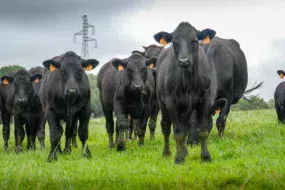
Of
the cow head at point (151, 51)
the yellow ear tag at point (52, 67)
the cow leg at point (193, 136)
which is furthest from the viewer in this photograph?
the cow head at point (151, 51)

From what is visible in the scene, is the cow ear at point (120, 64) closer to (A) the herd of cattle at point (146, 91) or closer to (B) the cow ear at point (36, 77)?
(A) the herd of cattle at point (146, 91)

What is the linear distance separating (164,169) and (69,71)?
3.63 meters

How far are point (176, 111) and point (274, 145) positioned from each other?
2.64m

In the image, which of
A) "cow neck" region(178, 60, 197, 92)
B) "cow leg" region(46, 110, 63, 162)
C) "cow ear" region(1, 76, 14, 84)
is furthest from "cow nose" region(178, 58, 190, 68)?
"cow ear" region(1, 76, 14, 84)

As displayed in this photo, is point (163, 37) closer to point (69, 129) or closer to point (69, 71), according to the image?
point (69, 71)

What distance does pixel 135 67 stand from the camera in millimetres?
12234

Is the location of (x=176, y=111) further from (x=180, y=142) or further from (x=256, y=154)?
(x=256, y=154)

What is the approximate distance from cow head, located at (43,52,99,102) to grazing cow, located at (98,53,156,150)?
1.71 m

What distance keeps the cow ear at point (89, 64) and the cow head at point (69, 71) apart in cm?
11

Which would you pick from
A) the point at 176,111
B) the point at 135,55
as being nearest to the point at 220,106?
the point at 176,111

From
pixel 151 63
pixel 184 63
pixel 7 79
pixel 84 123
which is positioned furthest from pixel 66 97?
pixel 7 79

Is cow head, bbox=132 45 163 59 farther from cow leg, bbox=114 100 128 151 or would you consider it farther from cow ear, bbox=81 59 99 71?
cow ear, bbox=81 59 99 71

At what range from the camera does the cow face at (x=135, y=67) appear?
1205cm

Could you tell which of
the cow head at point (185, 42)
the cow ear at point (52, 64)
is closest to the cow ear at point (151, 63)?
the cow ear at point (52, 64)
